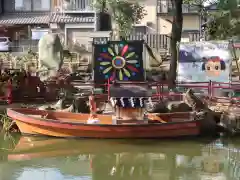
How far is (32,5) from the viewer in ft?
136

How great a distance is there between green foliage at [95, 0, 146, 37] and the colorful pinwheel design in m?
8.61

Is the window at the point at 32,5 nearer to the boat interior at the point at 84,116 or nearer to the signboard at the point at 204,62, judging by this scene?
the signboard at the point at 204,62

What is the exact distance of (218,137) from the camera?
16.1 m

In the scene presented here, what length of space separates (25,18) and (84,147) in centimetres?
2740

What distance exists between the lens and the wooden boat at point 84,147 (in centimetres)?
1440

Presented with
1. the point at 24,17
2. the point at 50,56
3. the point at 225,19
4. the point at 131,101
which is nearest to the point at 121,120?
the point at 131,101

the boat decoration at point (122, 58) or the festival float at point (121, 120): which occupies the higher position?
the boat decoration at point (122, 58)

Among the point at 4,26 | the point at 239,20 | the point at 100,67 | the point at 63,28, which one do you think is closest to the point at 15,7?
the point at 4,26

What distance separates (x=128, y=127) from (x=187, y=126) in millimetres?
1800

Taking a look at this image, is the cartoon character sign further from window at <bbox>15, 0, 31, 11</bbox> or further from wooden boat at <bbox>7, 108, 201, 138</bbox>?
window at <bbox>15, 0, 31, 11</bbox>

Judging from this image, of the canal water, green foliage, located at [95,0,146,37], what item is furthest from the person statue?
the canal water

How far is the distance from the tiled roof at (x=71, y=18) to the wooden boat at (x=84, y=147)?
22.4 metres

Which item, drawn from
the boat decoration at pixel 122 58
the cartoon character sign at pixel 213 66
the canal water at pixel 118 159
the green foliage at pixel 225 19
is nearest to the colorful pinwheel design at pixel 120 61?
the boat decoration at pixel 122 58

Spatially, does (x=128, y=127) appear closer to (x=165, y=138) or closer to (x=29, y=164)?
(x=165, y=138)
